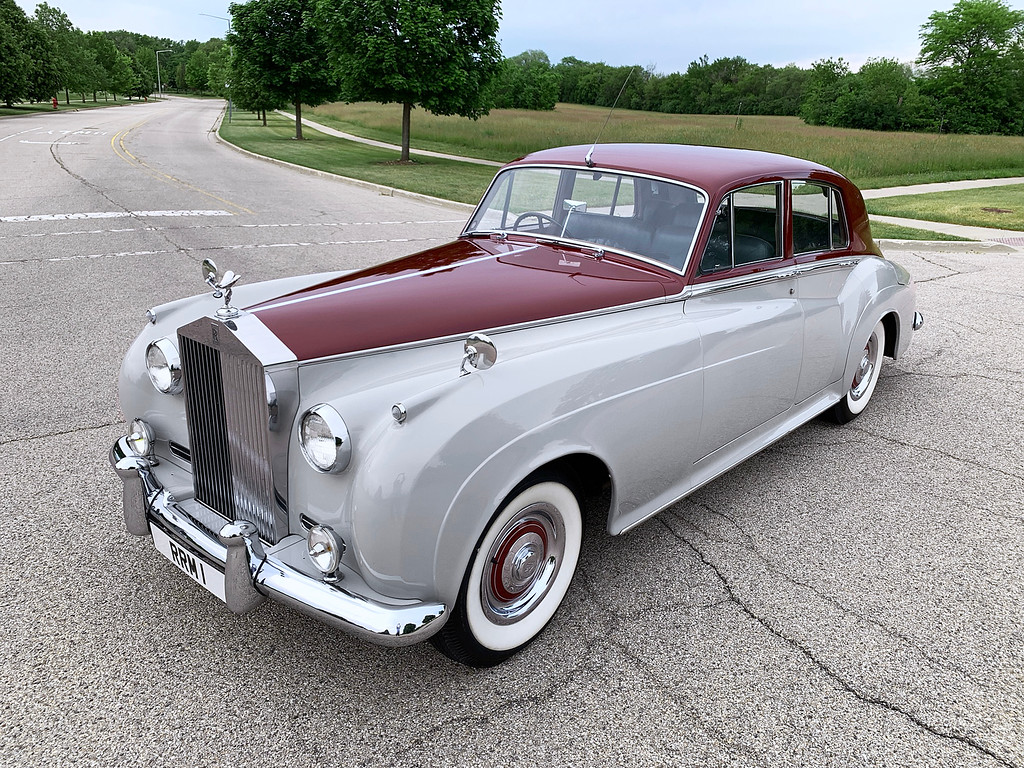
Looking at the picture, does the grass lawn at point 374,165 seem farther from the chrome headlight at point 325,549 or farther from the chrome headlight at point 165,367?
the chrome headlight at point 325,549

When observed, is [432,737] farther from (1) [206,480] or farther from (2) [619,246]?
(2) [619,246]

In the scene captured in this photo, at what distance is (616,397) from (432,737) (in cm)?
133

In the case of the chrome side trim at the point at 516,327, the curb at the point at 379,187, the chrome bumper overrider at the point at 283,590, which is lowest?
the curb at the point at 379,187

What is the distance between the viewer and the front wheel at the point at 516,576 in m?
2.45

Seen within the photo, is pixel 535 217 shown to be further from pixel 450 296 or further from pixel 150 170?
pixel 150 170

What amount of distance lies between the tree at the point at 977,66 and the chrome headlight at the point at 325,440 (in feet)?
190

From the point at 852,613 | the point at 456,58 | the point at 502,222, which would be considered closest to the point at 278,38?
the point at 456,58

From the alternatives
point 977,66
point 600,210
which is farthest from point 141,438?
point 977,66

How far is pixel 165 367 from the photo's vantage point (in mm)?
2930

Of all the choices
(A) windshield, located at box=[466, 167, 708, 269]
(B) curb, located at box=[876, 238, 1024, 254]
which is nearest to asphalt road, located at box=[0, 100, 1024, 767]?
(A) windshield, located at box=[466, 167, 708, 269]

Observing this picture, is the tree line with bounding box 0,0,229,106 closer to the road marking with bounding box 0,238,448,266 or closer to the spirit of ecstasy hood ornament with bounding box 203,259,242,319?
the road marking with bounding box 0,238,448,266

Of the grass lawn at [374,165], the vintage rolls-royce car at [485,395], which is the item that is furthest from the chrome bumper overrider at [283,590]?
the grass lawn at [374,165]

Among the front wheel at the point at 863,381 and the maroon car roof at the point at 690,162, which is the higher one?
the maroon car roof at the point at 690,162

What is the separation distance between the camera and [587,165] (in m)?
3.83
